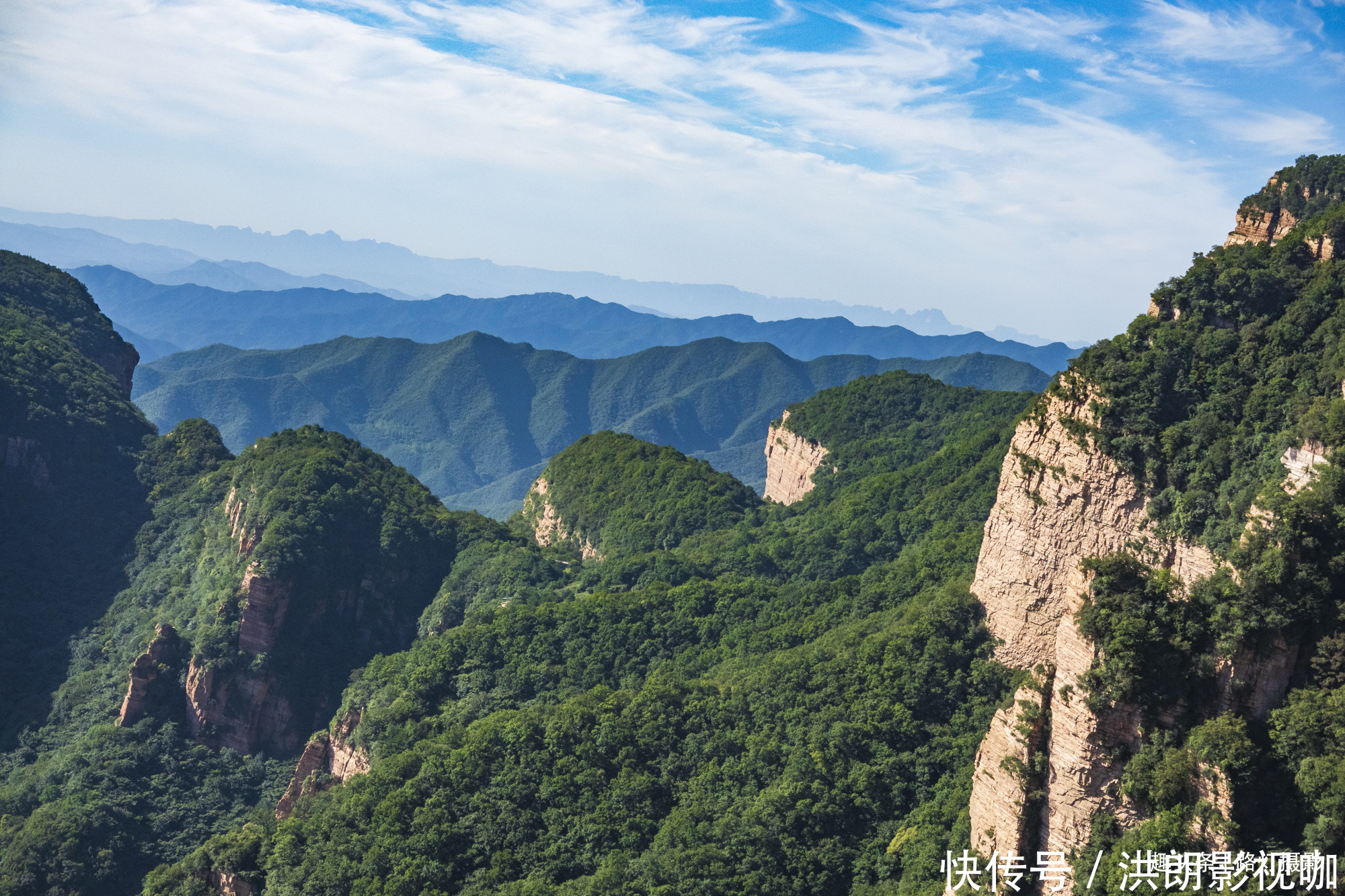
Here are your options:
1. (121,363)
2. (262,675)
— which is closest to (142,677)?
(262,675)

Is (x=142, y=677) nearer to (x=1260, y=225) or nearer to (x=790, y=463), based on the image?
(x=790, y=463)

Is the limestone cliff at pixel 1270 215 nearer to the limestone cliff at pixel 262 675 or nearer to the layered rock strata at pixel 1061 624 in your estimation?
the layered rock strata at pixel 1061 624

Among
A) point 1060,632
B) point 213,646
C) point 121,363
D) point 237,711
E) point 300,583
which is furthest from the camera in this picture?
point 121,363

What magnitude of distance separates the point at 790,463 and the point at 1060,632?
3220 inches

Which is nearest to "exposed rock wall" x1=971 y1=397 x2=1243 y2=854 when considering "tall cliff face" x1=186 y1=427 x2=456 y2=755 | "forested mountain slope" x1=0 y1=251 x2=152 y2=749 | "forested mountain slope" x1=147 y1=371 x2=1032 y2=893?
"forested mountain slope" x1=147 y1=371 x2=1032 y2=893

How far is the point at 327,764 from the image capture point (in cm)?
6550

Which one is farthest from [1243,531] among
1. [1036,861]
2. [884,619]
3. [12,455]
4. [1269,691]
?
[12,455]

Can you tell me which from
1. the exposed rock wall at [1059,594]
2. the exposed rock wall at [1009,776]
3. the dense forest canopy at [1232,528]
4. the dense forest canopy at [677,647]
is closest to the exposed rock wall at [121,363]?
the dense forest canopy at [677,647]

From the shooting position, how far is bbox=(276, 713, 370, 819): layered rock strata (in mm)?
60938

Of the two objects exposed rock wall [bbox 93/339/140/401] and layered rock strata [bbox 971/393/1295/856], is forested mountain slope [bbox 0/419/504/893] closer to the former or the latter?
exposed rock wall [bbox 93/339/140/401]

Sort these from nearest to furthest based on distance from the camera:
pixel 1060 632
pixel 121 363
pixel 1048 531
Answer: pixel 1060 632 → pixel 1048 531 → pixel 121 363

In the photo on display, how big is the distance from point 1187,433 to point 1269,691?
1143cm

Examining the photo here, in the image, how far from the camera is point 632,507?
97.2 m

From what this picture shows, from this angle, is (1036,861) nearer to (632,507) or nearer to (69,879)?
(69,879)
